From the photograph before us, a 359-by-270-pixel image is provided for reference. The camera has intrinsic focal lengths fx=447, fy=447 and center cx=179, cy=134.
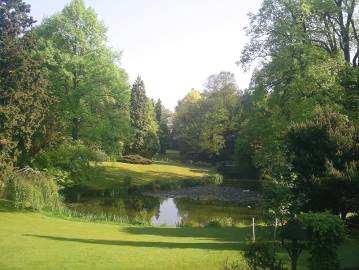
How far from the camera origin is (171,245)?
1989cm

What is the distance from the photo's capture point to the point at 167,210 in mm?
38531

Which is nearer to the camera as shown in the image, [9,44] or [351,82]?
[351,82]

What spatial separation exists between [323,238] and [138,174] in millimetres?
44043

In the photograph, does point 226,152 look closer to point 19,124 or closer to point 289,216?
point 19,124

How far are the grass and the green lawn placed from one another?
16.5m

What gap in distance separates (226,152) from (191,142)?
297 inches

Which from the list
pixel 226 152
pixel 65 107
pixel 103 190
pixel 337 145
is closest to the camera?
pixel 337 145

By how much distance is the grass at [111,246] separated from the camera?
1566 centimetres

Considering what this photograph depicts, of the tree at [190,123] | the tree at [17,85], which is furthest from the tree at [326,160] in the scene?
the tree at [190,123]

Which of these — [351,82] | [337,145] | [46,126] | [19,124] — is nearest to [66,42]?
[46,126]

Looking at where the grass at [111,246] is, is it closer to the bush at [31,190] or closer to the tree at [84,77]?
the bush at [31,190]

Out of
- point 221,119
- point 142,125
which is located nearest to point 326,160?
point 221,119

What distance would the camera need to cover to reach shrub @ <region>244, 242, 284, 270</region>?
14.2 meters

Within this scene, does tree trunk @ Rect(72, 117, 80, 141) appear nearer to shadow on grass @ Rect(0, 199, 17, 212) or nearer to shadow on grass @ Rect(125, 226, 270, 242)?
shadow on grass @ Rect(0, 199, 17, 212)
